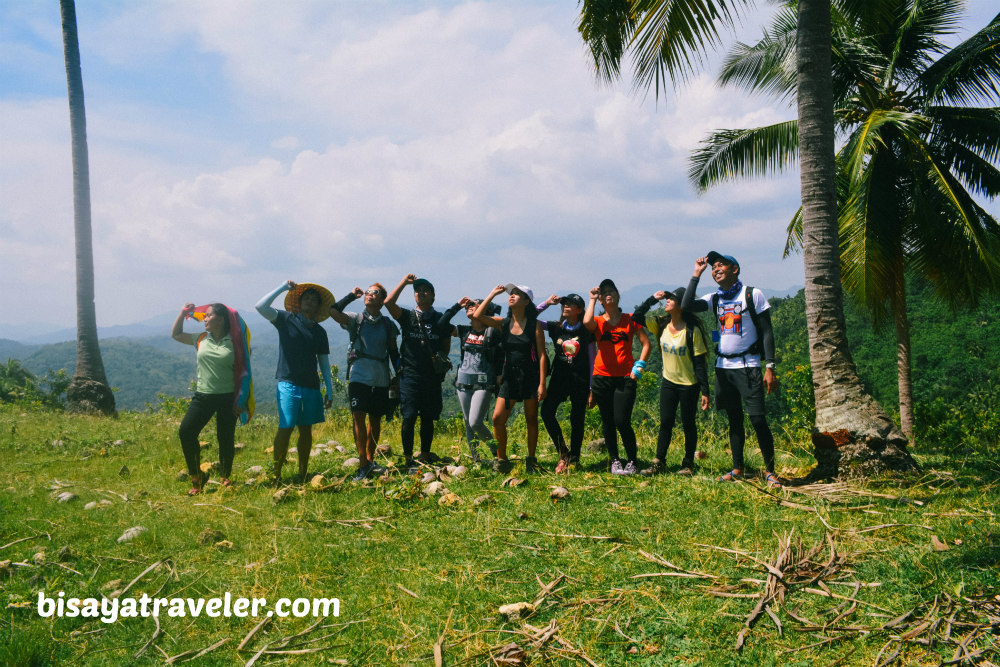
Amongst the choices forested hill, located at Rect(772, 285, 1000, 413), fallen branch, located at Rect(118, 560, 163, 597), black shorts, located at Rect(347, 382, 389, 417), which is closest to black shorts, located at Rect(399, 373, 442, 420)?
black shorts, located at Rect(347, 382, 389, 417)

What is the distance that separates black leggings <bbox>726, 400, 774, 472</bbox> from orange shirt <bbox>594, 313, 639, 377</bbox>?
1.18 metres

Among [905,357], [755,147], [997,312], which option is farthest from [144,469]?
[997,312]

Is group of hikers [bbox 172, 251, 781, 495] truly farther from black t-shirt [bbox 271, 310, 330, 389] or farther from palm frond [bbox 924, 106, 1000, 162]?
palm frond [bbox 924, 106, 1000, 162]

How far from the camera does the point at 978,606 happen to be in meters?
3.16

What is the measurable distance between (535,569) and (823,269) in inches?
170

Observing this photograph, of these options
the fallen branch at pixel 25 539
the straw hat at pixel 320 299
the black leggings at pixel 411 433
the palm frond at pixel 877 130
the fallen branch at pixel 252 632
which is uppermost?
the palm frond at pixel 877 130

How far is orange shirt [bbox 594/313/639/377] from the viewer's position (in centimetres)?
656

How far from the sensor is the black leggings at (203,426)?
6473mm

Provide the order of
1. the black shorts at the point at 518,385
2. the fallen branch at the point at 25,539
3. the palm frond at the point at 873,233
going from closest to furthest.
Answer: the fallen branch at the point at 25,539
the black shorts at the point at 518,385
the palm frond at the point at 873,233

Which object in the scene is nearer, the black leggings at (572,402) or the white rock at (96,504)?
the white rock at (96,504)

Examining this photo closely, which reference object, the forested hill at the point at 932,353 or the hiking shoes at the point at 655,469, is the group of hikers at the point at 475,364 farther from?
the forested hill at the point at 932,353

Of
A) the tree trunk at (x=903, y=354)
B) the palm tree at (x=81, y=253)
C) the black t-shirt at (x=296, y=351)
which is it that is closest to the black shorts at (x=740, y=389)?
the black t-shirt at (x=296, y=351)

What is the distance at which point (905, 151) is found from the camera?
37.6 feet

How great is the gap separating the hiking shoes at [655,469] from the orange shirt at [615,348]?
1.05m
